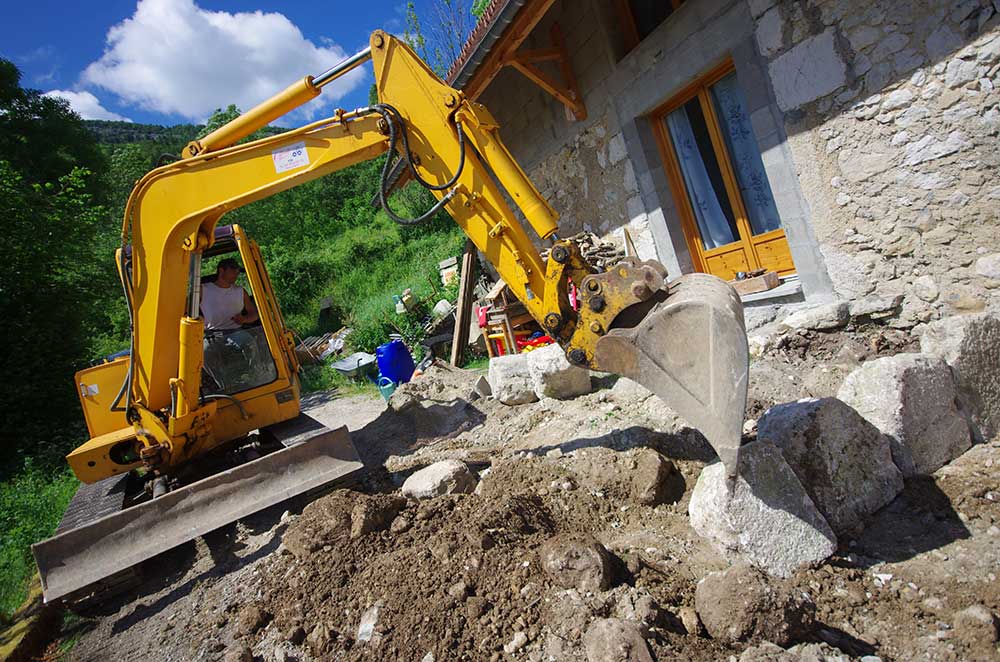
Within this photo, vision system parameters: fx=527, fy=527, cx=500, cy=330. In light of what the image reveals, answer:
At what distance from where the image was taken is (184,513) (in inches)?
146

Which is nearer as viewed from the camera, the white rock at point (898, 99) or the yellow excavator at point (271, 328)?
the yellow excavator at point (271, 328)

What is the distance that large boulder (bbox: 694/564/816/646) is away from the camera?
5.98 feet

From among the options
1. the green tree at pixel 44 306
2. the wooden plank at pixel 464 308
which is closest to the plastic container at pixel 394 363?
the wooden plank at pixel 464 308

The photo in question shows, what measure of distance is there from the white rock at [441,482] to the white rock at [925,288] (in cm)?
335

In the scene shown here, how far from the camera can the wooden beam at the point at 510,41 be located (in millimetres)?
4676

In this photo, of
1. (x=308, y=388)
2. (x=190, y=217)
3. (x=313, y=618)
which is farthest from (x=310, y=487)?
(x=308, y=388)

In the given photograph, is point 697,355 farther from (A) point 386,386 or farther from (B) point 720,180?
(A) point 386,386

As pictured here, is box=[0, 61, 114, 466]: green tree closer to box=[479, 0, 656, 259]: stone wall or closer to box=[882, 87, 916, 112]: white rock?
box=[479, 0, 656, 259]: stone wall

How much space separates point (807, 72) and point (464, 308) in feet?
18.2

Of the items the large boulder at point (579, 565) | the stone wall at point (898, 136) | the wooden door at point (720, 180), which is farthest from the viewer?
the wooden door at point (720, 180)

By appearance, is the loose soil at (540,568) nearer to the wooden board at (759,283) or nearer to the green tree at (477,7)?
the wooden board at (759,283)

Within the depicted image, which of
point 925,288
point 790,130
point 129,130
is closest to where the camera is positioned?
point 925,288

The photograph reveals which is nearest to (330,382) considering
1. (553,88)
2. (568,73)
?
(553,88)

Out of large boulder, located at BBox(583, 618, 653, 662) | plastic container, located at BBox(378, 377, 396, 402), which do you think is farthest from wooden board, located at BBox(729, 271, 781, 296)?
plastic container, located at BBox(378, 377, 396, 402)
